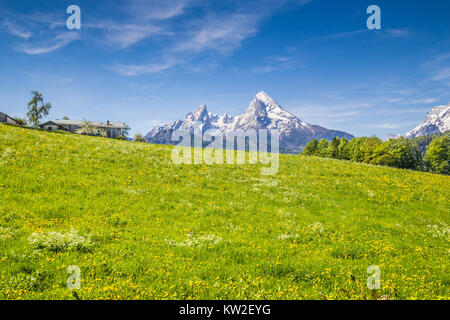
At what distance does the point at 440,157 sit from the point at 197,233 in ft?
379

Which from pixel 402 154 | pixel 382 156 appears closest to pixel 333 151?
pixel 382 156

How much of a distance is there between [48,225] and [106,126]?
142614mm

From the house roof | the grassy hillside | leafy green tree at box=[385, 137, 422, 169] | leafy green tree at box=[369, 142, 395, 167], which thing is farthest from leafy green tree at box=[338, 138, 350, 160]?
the house roof

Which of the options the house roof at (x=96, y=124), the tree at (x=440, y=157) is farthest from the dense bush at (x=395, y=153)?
the house roof at (x=96, y=124)

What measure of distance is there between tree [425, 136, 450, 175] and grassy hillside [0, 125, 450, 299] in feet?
286

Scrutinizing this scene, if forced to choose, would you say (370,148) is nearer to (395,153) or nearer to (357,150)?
(357,150)

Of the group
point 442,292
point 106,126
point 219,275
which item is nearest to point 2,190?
point 219,275

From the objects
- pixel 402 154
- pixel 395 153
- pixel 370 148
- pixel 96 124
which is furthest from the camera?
pixel 96 124

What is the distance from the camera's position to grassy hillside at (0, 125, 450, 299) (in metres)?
7.30

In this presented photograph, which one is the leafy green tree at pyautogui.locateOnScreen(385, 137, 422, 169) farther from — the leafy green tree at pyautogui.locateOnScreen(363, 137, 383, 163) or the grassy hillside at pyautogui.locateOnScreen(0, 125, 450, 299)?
the grassy hillside at pyautogui.locateOnScreen(0, 125, 450, 299)

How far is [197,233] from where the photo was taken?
38.0 ft
